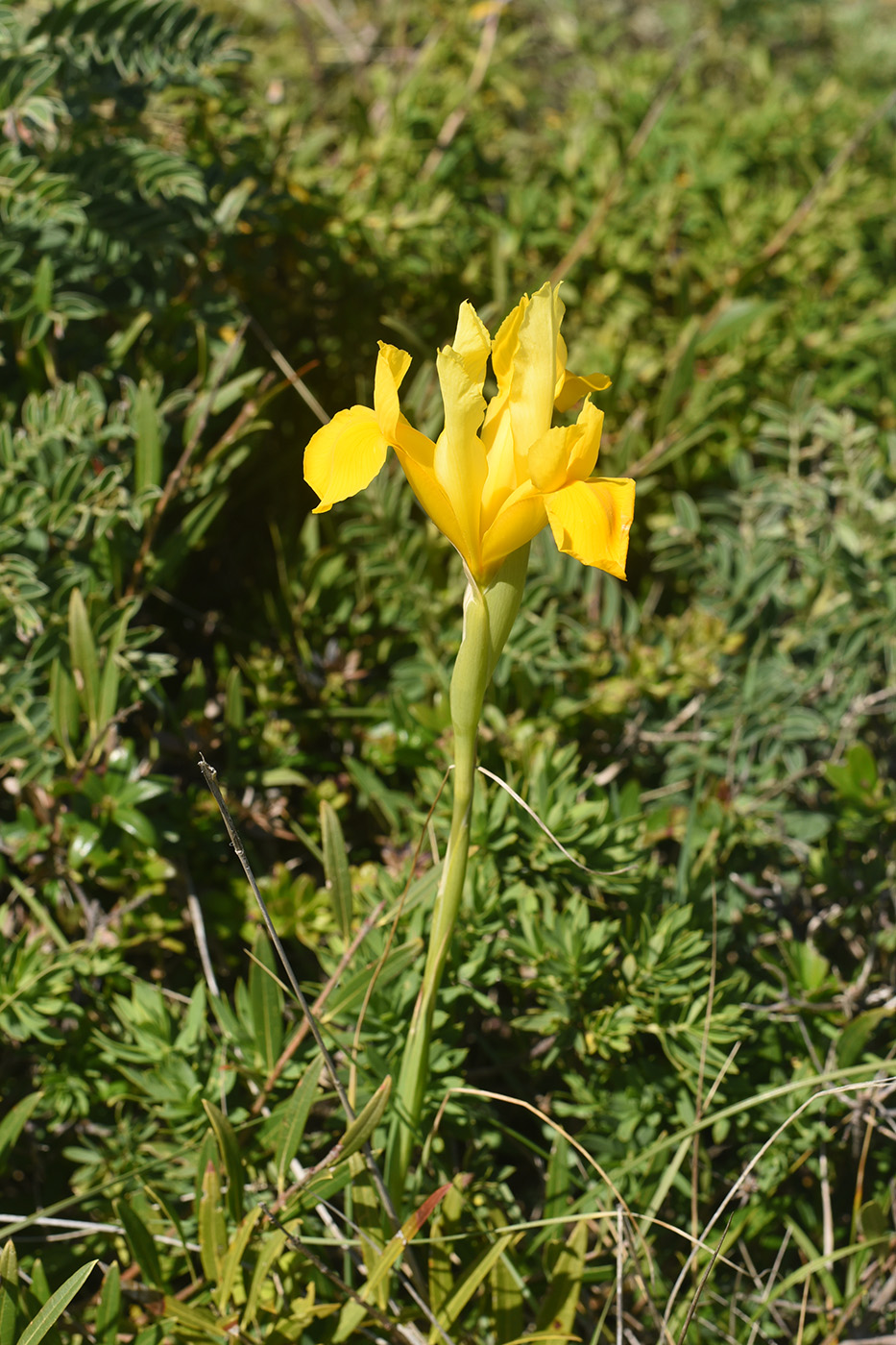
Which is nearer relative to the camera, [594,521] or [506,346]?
[594,521]

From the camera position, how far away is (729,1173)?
1.39 metres

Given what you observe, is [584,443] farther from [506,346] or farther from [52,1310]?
[52,1310]

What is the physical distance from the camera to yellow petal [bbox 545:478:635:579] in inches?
32.8

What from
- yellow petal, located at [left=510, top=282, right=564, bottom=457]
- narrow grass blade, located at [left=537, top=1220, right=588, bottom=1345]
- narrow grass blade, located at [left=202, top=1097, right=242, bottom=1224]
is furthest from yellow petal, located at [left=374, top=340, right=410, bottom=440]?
narrow grass blade, located at [left=537, top=1220, right=588, bottom=1345]

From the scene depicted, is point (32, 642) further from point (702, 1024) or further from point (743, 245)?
point (743, 245)

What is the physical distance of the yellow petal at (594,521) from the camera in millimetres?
832

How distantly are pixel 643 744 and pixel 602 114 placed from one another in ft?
7.14

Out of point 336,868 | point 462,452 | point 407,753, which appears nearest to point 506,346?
point 462,452

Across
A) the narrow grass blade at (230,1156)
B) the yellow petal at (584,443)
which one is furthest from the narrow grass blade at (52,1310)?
the yellow petal at (584,443)

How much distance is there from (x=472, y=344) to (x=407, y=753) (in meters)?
0.79

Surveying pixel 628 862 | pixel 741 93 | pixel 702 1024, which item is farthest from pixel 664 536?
pixel 741 93

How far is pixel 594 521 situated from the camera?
33.5 inches

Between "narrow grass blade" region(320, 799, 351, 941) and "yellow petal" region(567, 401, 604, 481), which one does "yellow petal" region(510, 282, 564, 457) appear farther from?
"narrow grass blade" region(320, 799, 351, 941)

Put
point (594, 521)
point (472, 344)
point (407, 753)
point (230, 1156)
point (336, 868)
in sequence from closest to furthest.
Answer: point (594, 521)
point (472, 344)
point (230, 1156)
point (336, 868)
point (407, 753)
